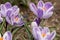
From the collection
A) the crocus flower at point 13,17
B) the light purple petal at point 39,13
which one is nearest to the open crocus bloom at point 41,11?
the light purple petal at point 39,13

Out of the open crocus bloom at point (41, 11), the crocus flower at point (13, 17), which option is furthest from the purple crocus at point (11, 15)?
the open crocus bloom at point (41, 11)

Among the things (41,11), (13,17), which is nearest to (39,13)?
(41,11)

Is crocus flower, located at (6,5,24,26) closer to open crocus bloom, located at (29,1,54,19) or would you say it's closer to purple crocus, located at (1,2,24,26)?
purple crocus, located at (1,2,24,26)

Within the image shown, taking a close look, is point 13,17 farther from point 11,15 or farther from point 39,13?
point 39,13

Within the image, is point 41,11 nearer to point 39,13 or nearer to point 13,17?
point 39,13

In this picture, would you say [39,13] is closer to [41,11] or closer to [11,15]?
[41,11]

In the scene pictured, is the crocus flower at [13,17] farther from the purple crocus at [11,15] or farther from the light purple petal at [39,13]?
the light purple petal at [39,13]

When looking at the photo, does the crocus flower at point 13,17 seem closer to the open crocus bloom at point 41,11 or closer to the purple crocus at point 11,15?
the purple crocus at point 11,15

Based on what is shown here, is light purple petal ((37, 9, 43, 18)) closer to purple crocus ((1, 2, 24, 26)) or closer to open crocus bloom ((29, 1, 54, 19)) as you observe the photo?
open crocus bloom ((29, 1, 54, 19))

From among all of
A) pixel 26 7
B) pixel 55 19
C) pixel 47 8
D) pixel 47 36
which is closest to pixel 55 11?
pixel 55 19

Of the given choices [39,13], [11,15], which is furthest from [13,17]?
[39,13]

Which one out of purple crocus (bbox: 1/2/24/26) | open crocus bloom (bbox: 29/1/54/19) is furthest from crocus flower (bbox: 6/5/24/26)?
open crocus bloom (bbox: 29/1/54/19)
